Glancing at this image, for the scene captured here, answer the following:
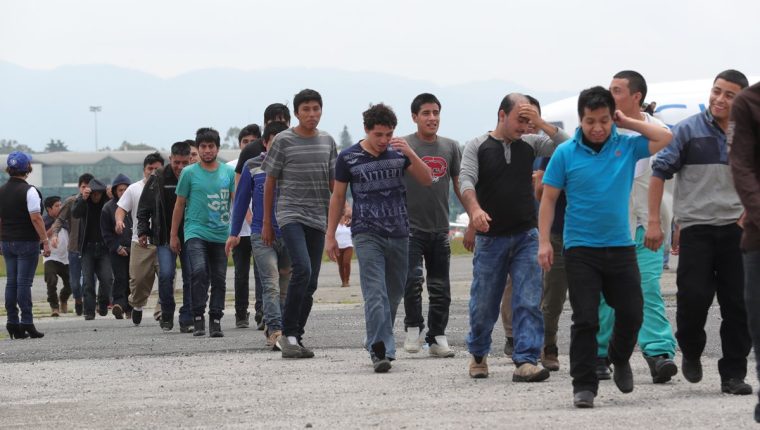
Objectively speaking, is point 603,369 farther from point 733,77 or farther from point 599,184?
point 733,77

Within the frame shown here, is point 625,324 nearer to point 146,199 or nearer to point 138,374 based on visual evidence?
point 138,374

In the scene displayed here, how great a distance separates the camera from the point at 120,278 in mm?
18469

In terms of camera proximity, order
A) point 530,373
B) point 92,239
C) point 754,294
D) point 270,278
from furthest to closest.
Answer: point 92,239 → point 270,278 → point 530,373 → point 754,294

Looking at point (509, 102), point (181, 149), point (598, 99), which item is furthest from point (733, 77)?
point (181, 149)

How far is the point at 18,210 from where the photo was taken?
15398 mm

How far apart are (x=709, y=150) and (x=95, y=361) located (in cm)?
→ 555

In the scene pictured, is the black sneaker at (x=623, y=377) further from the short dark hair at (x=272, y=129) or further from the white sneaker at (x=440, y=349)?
the short dark hair at (x=272, y=129)

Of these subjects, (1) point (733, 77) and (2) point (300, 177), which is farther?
(2) point (300, 177)

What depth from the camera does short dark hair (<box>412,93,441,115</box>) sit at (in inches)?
461

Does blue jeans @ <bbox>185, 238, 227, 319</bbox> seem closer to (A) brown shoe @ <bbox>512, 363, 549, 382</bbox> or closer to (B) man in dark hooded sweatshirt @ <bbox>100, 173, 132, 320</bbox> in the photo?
(B) man in dark hooded sweatshirt @ <bbox>100, 173, 132, 320</bbox>

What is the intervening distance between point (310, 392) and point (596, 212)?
214 centimetres

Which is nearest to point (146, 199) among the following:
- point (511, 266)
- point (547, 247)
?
point (511, 266)

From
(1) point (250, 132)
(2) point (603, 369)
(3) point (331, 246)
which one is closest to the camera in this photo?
(2) point (603, 369)

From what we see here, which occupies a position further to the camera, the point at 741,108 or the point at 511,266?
the point at 511,266
